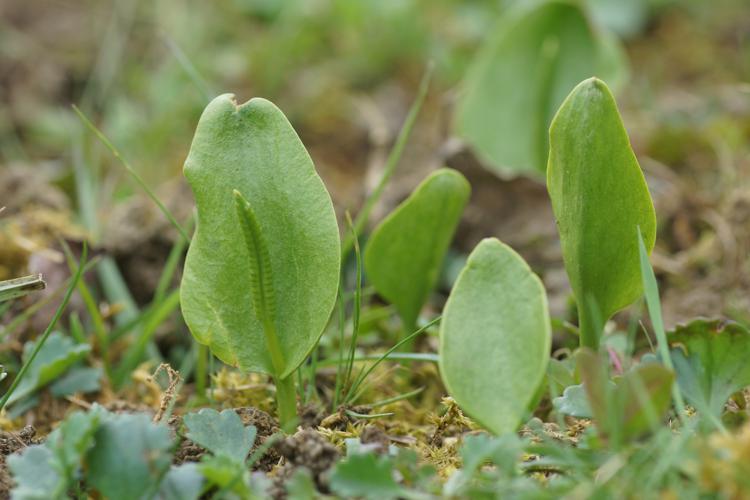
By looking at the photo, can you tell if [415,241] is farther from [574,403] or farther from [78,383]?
[78,383]

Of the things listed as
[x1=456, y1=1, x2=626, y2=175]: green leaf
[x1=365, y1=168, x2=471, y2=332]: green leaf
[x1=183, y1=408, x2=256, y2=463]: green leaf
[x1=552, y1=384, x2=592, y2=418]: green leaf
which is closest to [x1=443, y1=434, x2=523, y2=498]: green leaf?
[x1=552, y1=384, x2=592, y2=418]: green leaf

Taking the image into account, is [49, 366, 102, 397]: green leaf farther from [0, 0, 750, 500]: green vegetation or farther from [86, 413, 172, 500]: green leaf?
[86, 413, 172, 500]: green leaf

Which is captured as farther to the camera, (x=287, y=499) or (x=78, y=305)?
(x=78, y=305)

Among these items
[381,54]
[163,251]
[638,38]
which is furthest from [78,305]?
[638,38]

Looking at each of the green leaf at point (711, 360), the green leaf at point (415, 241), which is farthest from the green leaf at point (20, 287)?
the green leaf at point (711, 360)

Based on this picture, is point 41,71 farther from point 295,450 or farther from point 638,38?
point 295,450
